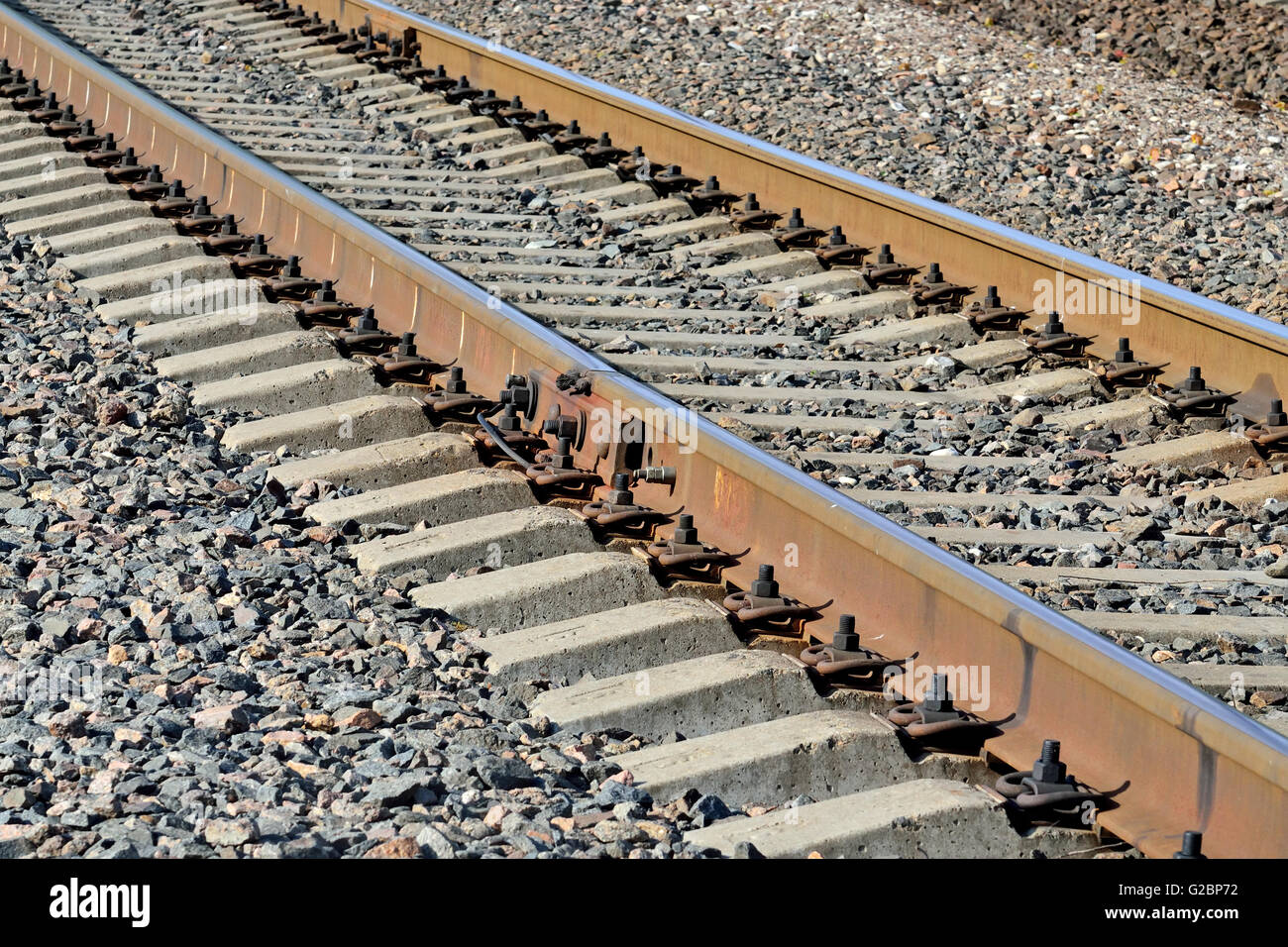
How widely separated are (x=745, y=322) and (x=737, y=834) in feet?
12.4

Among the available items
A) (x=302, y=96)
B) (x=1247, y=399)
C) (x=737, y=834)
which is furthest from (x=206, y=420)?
(x=302, y=96)

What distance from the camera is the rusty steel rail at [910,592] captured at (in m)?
3.28

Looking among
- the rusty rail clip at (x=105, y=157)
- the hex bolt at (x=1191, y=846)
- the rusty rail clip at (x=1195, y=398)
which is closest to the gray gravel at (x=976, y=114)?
the rusty rail clip at (x=1195, y=398)

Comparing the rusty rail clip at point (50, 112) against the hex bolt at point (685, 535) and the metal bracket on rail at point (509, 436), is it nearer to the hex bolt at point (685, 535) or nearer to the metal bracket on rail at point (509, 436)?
the metal bracket on rail at point (509, 436)

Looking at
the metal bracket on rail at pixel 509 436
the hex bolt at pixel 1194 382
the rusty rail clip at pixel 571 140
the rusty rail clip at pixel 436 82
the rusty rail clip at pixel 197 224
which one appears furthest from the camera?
the rusty rail clip at pixel 436 82

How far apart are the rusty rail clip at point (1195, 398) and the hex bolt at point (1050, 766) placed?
265 cm

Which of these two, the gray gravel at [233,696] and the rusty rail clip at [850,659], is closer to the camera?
the gray gravel at [233,696]

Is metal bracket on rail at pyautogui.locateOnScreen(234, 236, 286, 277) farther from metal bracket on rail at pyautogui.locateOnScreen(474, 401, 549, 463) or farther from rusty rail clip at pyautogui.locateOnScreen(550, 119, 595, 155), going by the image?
rusty rail clip at pyautogui.locateOnScreen(550, 119, 595, 155)

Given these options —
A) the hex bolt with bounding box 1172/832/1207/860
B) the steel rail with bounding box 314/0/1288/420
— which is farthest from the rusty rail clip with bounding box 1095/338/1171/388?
the hex bolt with bounding box 1172/832/1207/860

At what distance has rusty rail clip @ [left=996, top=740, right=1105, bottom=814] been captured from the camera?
3.46 m

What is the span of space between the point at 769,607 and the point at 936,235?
3482 mm

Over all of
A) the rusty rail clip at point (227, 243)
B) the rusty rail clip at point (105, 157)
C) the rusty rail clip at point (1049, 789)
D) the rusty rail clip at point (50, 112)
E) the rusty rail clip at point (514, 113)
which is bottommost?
the rusty rail clip at point (1049, 789)

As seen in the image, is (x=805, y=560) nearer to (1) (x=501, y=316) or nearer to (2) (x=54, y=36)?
(1) (x=501, y=316)

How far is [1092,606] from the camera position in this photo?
14.3ft
